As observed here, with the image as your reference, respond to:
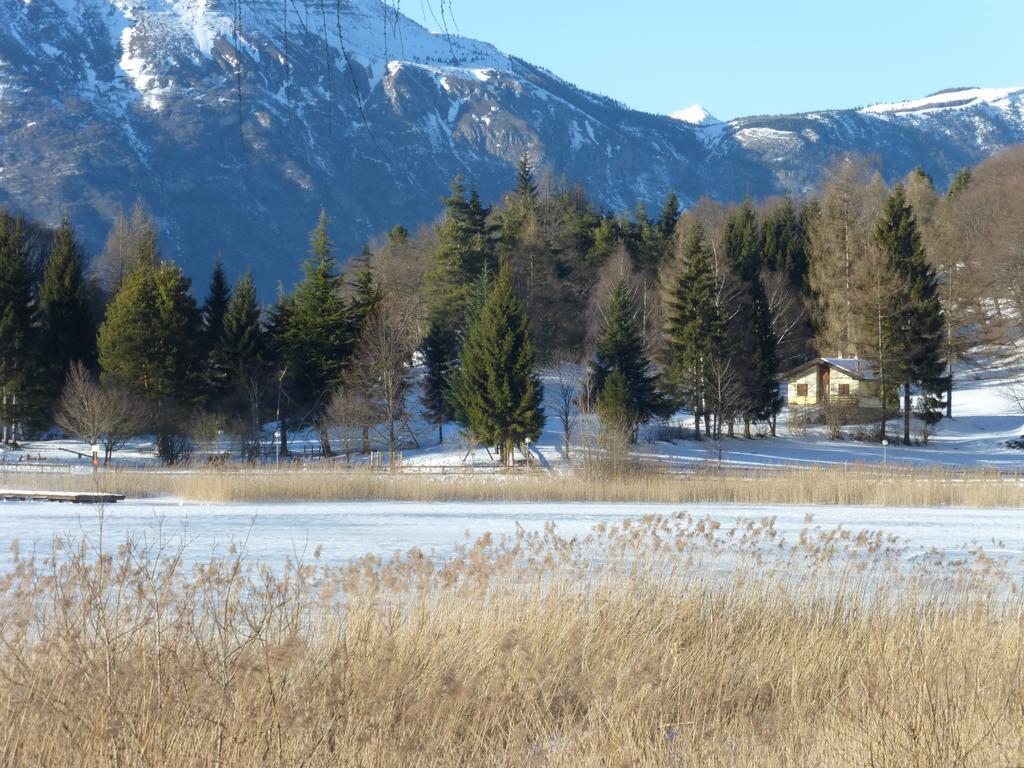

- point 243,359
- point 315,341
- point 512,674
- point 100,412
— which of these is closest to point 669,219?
point 315,341

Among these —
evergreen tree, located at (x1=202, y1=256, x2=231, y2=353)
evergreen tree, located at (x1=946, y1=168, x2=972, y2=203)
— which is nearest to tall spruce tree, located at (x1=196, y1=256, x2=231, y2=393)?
evergreen tree, located at (x1=202, y1=256, x2=231, y2=353)

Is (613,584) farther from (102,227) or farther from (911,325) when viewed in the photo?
(102,227)

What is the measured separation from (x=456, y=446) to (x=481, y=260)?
51.4 feet

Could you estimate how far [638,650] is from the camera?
7172mm

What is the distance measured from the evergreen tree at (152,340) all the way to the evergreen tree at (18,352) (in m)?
3.03

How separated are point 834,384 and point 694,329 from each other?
10.2 metres

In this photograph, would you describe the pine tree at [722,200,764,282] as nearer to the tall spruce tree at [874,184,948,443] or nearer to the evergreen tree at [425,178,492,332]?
the tall spruce tree at [874,184,948,443]

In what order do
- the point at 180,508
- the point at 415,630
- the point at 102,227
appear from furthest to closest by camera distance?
the point at 102,227 → the point at 180,508 → the point at 415,630

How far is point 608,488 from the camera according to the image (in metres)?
24.0

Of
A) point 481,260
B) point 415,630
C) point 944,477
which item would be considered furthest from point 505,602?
point 481,260

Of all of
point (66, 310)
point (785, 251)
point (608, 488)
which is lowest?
point (608, 488)

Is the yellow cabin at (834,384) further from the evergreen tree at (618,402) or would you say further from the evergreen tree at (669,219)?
the evergreen tree at (669,219)

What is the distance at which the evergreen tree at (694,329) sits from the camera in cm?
5066

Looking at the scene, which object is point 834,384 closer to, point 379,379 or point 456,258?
point 456,258
